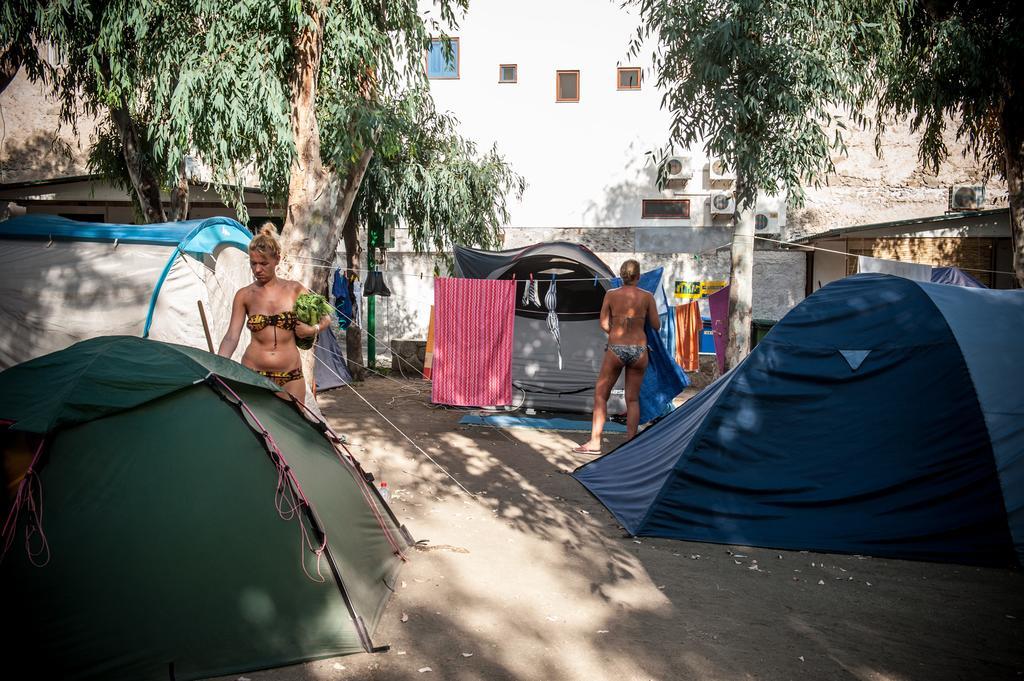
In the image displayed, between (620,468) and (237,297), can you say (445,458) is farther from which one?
(237,297)

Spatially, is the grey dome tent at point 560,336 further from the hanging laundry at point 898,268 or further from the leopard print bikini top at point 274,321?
the leopard print bikini top at point 274,321

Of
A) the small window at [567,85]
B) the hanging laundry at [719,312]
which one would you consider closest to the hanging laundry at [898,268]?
the hanging laundry at [719,312]

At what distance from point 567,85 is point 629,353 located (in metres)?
9.67

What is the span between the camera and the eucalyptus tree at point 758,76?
841cm

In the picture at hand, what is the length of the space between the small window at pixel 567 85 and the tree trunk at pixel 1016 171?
775cm

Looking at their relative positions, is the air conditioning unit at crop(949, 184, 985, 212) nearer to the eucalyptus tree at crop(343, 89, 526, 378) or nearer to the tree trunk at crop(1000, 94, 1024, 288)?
the tree trunk at crop(1000, 94, 1024, 288)

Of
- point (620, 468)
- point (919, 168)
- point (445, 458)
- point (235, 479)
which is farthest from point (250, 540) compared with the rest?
point (919, 168)

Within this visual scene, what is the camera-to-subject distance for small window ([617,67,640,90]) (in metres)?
15.4

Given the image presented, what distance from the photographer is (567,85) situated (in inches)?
614

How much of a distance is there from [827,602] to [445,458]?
12.8 ft

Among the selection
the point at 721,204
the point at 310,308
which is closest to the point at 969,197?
the point at 721,204

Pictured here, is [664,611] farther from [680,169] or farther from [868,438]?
[680,169]

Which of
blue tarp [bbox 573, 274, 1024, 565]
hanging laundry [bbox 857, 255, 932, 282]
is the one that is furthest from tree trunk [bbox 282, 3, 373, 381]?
hanging laundry [bbox 857, 255, 932, 282]

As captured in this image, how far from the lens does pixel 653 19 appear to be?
352 inches
